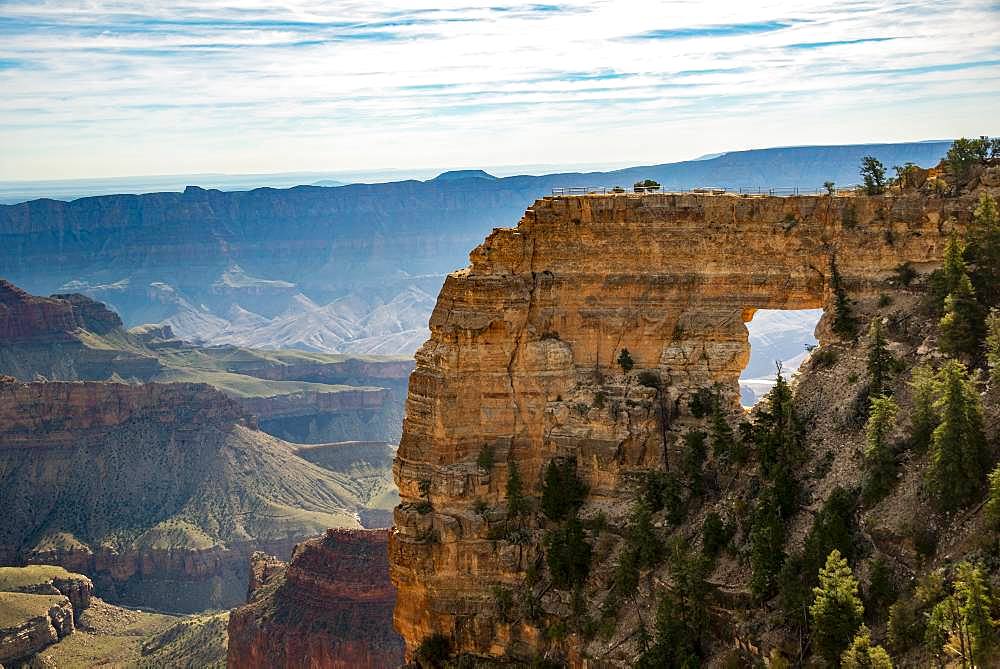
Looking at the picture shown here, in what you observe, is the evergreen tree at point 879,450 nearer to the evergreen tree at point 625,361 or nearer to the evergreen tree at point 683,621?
the evergreen tree at point 683,621

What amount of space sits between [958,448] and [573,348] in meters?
23.1

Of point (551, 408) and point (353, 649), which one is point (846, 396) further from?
point (353, 649)

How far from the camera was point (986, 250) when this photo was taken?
5788 cm

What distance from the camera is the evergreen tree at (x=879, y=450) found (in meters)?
52.1

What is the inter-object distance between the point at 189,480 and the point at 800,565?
147 meters

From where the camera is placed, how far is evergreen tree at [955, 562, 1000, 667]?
41938 mm

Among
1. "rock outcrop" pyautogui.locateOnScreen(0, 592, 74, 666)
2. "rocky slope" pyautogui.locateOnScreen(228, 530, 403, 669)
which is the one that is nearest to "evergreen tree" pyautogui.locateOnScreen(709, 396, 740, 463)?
"rocky slope" pyautogui.locateOnScreen(228, 530, 403, 669)

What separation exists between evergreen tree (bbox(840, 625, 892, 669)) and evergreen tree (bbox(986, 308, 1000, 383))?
11.3 meters

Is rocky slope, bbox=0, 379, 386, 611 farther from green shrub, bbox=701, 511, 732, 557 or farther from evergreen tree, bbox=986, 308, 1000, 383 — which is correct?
evergreen tree, bbox=986, 308, 1000, 383

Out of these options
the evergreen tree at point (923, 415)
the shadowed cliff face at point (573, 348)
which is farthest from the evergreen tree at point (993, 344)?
the shadowed cliff face at point (573, 348)

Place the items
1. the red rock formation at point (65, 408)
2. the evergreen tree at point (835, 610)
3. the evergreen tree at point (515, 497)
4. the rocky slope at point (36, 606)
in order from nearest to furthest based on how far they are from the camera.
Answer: the evergreen tree at point (835, 610) < the evergreen tree at point (515, 497) < the rocky slope at point (36, 606) < the red rock formation at point (65, 408)

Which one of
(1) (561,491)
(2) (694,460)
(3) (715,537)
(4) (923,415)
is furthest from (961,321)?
(1) (561,491)

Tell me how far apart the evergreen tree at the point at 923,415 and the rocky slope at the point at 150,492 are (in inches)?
4935

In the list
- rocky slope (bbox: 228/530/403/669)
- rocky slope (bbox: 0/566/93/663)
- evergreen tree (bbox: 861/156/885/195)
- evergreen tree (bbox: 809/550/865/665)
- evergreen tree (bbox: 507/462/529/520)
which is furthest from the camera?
rocky slope (bbox: 0/566/93/663)
